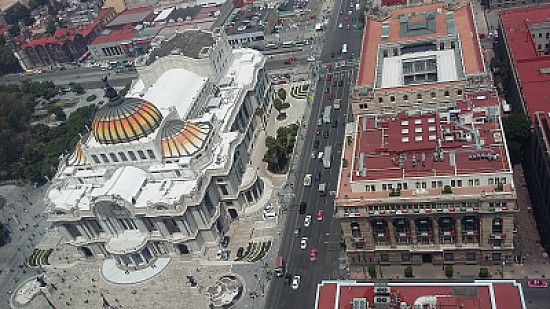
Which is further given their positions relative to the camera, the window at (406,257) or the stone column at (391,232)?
the window at (406,257)

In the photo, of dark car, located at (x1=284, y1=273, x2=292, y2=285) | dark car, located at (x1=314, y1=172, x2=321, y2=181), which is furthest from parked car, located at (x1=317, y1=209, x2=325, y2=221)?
dark car, located at (x1=284, y1=273, x2=292, y2=285)

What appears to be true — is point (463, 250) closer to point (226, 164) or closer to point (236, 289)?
point (236, 289)

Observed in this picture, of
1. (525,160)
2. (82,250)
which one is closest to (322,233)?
(525,160)

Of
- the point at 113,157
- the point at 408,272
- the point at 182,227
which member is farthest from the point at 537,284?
the point at 113,157

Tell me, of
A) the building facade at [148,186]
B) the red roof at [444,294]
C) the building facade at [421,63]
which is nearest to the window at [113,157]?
the building facade at [148,186]

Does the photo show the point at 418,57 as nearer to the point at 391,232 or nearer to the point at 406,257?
the point at 391,232

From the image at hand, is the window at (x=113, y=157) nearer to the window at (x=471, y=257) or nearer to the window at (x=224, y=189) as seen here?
the window at (x=224, y=189)

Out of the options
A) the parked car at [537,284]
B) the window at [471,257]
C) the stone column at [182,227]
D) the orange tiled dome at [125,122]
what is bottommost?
the parked car at [537,284]

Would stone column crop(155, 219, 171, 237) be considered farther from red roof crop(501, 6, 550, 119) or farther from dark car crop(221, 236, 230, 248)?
red roof crop(501, 6, 550, 119)
